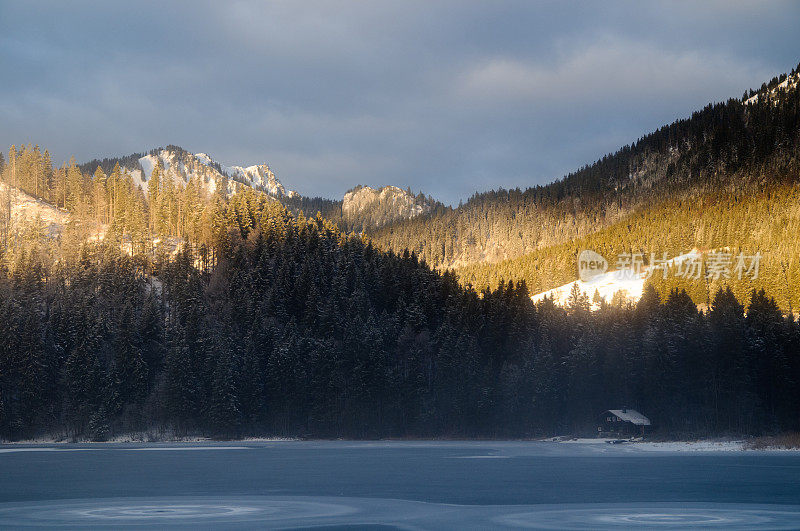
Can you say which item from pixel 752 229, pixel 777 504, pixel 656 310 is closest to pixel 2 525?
pixel 777 504

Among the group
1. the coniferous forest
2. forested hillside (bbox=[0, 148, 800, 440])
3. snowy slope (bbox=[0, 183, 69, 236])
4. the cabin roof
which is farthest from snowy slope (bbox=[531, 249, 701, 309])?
snowy slope (bbox=[0, 183, 69, 236])

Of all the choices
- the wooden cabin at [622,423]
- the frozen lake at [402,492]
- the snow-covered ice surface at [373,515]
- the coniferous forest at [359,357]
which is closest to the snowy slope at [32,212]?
the coniferous forest at [359,357]

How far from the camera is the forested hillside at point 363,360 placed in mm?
89062

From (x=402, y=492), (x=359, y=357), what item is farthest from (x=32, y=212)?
(x=402, y=492)

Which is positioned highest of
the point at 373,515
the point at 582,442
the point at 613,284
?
the point at 613,284

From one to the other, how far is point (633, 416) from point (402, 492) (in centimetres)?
6088

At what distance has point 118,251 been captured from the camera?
5315 inches

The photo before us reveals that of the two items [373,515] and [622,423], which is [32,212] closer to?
[622,423]

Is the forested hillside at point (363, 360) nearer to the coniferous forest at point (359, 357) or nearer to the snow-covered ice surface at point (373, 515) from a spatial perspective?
the coniferous forest at point (359, 357)

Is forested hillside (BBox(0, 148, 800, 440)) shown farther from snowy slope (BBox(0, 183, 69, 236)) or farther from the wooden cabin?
snowy slope (BBox(0, 183, 69, 236))

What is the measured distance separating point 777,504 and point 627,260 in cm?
17430

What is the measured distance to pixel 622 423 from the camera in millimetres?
91375

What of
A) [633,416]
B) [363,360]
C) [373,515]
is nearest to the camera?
[373,515]

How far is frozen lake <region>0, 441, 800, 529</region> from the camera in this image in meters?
28.3
